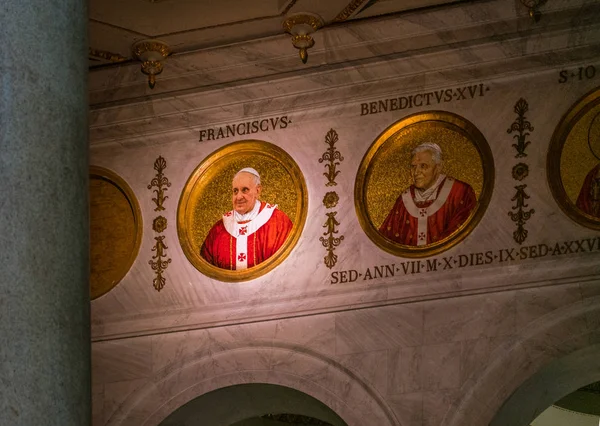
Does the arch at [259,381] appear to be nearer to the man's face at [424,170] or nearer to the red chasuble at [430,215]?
the red chasuble at [430,215]

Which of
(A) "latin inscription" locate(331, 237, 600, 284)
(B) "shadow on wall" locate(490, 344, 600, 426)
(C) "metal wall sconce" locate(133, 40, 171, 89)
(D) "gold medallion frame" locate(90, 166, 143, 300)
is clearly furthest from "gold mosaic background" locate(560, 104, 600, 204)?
(D) "gold medallion frame" locate(90, 166, 143, 300)

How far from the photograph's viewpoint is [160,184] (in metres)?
13.3

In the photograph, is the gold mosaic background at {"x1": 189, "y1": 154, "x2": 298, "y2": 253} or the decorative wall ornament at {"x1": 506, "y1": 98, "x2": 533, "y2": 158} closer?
the decorative wall ornament at {"x1": 506, "y1": 98, "x2": 533, "y2": 158}

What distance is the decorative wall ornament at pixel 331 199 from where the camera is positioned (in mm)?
12391

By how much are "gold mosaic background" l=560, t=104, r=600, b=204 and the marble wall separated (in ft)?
0.59

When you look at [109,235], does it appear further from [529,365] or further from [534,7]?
[534,7]

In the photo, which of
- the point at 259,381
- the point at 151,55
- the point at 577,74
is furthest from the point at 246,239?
the point at 577,74

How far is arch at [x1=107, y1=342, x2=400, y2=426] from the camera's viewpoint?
11953 millimetres

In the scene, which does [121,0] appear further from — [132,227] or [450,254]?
[450,254]

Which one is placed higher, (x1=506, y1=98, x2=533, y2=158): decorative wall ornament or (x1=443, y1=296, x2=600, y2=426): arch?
(x1=506, y1=98, x2=533, y2=158): decorative wall ornament

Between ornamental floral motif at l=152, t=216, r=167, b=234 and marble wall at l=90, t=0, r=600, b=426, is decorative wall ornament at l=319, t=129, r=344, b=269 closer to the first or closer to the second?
marble wall at l=90, t=0, r=600, b=426

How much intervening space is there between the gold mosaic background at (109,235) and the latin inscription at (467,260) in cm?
220

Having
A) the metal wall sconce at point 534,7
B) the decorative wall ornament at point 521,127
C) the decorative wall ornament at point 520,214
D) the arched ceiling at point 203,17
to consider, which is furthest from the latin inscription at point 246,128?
the metal wall sconce at point 534,7

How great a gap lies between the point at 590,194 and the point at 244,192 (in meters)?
3.27
